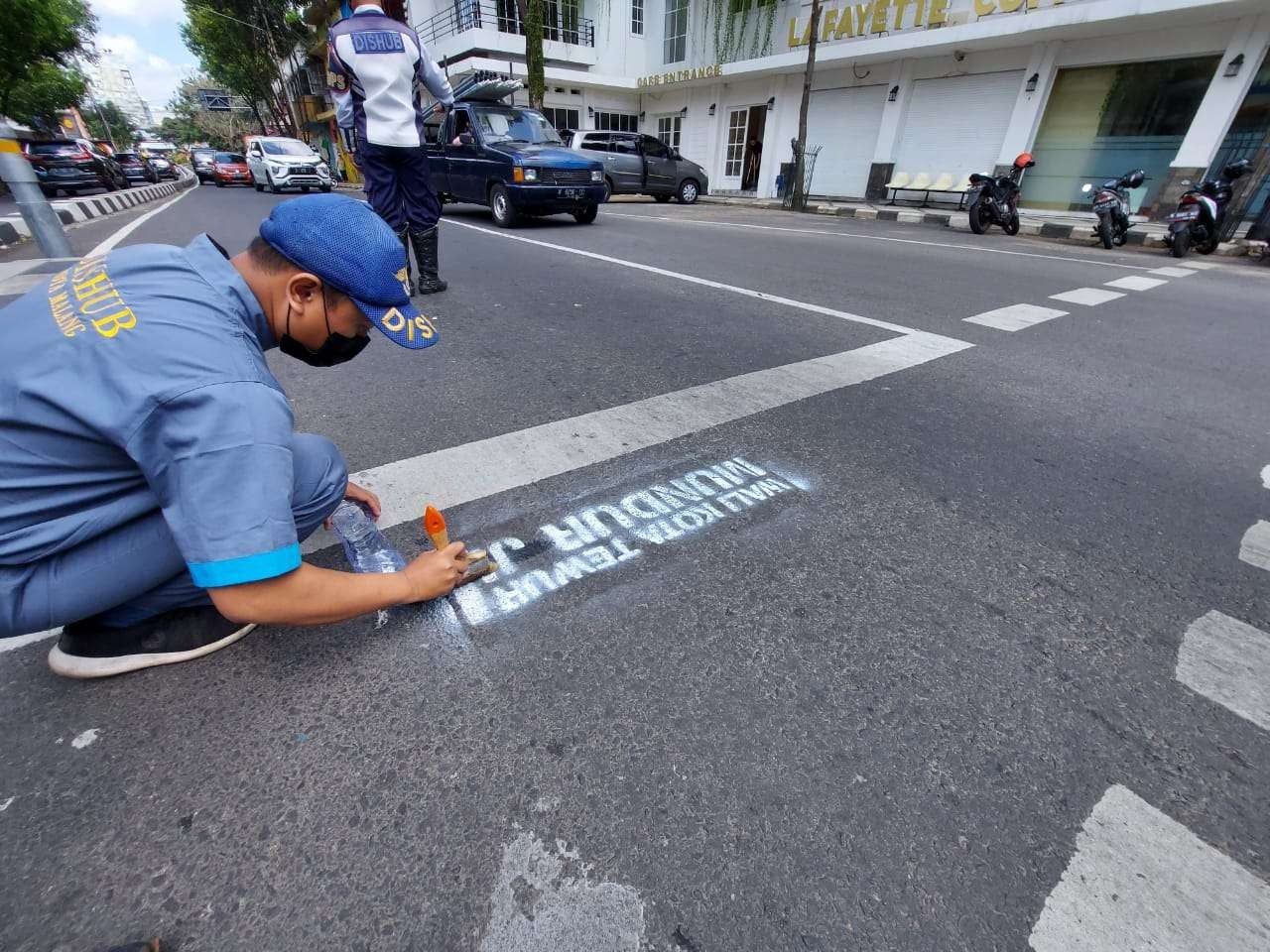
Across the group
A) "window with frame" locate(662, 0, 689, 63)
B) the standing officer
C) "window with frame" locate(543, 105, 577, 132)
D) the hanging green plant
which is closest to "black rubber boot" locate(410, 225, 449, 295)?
the standing officer

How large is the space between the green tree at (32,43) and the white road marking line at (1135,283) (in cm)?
3772

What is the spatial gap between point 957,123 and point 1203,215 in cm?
812

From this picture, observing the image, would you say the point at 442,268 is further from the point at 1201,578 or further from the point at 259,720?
the point at 1201,578

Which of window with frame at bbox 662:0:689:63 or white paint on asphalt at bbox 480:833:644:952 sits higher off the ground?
window with frame at bbox 662:0:689:63

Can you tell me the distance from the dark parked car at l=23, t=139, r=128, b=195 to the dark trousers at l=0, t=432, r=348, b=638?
1000 inches

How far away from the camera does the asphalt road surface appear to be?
1.02m

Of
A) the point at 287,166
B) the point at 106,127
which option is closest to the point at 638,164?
the point at 287,166

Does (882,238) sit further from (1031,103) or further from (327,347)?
(327,347)

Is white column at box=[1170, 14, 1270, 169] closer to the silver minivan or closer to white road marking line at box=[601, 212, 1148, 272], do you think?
white road marking line at box=[601, 212, 1148, 272]

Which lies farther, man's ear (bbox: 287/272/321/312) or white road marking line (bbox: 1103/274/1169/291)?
white road marking line (bbox: 1103/274/1169/291)

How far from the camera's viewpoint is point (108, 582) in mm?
1246

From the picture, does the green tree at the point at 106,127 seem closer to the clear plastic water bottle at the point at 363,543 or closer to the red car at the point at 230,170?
the red car at the point at 230,170

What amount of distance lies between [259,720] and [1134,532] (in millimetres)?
2795

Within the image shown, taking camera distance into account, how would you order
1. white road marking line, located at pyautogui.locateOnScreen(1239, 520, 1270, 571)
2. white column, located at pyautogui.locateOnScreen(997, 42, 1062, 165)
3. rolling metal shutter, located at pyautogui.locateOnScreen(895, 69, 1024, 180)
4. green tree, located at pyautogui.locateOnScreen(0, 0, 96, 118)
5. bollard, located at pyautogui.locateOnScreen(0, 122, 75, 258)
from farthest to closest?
1. green tree, located at pyautogui.locateOnScreen(0, 0, 96, 118)
2. rolling metal shutter, located at pyautogui.locateOnScreen(895, 69, 1024, 180)
3. white column, located at pyautogui.locateOnScreen(997, 42, 1062, 165)
4. bollard, located at pyautogui.locateOnScreen(0, 122, 75, 258)
5. white road marking line, located at pyautogui.locateOnScreen(1239, 520, 1270, 571)
